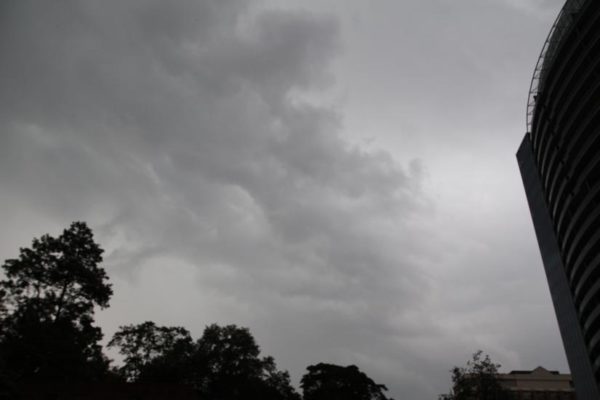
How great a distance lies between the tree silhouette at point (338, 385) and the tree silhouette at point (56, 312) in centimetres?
3621

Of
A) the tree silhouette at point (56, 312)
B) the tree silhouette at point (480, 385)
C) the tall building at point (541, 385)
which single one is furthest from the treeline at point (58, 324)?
the tall building at point (541, 385)

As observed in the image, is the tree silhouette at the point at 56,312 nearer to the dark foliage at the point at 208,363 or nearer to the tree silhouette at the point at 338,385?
the dark foliage at the point at 208,363

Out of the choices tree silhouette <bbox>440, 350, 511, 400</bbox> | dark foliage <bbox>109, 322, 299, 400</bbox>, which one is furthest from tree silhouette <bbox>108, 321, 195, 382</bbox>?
tree silhouette <bbox>440, 350, 511, 400</bbox>

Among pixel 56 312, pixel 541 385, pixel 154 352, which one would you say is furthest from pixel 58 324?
pixel 541 385

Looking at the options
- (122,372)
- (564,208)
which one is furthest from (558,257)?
(122,372)

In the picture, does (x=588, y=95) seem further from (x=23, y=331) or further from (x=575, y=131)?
(x=23, y=331)

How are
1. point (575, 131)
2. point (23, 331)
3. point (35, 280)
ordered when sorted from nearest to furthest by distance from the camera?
point (23, 331) < point (35, 280) < point (575, 131)

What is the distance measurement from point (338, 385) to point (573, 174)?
44265 mm

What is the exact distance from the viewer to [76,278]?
159ft

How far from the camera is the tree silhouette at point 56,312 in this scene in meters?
42.8

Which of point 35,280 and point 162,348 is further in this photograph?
point 162,348

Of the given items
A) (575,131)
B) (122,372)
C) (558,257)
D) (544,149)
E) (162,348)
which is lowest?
(122,372)

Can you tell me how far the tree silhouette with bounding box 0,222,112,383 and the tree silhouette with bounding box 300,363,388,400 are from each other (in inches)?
1426

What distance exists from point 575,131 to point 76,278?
56.6m
